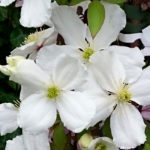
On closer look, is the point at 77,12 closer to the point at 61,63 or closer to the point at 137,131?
the point at 61,63

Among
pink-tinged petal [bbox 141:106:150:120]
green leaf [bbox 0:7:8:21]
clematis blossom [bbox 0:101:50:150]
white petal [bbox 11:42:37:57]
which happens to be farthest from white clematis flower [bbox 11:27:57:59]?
green leaf [bbox 0:7:8:21]

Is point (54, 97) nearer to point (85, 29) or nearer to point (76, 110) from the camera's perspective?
point (76, 110)

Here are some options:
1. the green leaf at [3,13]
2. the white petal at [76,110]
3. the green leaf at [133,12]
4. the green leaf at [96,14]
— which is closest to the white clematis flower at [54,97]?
the white petal at [76,110]

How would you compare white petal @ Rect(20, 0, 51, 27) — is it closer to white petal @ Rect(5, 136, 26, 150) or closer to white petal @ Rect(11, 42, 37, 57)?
white petal @ Rect(11, 42, 37, 57)

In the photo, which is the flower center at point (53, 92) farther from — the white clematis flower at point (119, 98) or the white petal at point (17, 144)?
the white petal at point (17, 144)

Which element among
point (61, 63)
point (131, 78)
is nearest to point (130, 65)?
point (131, 78)

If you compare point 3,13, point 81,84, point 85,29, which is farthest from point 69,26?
point 3,13
